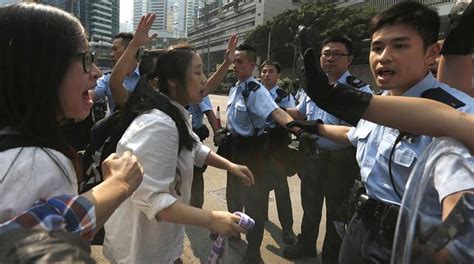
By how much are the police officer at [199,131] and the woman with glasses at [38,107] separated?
2607 millimetres

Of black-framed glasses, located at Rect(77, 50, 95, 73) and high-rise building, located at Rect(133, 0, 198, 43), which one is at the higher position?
high-rise building, located at Rect(133, 0, 198, 43)

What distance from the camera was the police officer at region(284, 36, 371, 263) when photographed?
3.06 m

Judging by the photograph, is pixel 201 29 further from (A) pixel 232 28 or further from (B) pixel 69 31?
(B) pixel 69 31

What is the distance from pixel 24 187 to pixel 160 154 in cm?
65

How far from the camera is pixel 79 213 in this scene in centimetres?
93

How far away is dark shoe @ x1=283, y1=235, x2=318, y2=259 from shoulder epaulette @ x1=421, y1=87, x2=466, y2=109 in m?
2.26

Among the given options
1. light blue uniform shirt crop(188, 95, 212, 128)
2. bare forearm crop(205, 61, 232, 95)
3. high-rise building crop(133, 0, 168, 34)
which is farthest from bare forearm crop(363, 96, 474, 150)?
high-rise building crop(133, 0, 168, 34)

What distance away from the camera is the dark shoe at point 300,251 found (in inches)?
133

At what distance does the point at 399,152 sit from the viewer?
1447mm

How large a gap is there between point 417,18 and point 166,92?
3.99 feet

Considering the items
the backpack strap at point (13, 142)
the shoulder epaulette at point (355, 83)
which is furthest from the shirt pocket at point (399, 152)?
the shoulder epaulette at point (355, 83)

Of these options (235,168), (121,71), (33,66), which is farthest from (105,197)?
(121,71)

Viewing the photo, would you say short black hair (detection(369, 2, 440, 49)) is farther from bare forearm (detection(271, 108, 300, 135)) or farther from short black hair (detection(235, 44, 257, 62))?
short black hair (detection(235, 44, 257, 62))

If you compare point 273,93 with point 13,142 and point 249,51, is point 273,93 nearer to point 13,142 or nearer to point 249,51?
point 249,51
